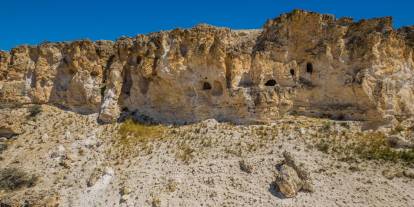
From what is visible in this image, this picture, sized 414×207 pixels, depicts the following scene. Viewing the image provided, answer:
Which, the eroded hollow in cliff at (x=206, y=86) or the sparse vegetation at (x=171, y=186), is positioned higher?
the eroded hollow in cliff at (x=206, y=86)

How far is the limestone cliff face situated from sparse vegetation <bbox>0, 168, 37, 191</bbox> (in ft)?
18.8

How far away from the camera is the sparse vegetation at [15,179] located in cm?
2089

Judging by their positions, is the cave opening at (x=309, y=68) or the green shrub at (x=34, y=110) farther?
the green shrub at (x=34, y=110)

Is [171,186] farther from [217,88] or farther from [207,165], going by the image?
[217,88]

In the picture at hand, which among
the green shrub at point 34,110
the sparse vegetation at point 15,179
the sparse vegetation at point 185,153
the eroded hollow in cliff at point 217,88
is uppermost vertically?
the eroded hollow in cliff at point 217,88

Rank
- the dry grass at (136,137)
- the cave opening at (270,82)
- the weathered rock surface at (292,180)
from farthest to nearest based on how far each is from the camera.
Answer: the cave opening at (270,82), the dry grass at (136,137), the weathered rock surface at (292,180)

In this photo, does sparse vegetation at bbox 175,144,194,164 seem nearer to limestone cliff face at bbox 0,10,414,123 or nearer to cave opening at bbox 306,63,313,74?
limestone cliff face at bbox 0,10,414,123

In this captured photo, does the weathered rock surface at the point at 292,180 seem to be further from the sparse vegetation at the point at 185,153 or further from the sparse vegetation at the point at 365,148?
the sparse vegetation at the point at 185,153

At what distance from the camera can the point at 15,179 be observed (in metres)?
21.3

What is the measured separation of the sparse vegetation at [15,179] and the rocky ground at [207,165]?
0.18 feet

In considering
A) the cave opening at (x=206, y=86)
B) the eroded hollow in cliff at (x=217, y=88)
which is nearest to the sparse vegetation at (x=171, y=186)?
the eroded hollow in cliff at (x=217, y=88)

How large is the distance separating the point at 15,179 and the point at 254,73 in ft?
48.1

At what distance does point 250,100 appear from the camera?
2169cm

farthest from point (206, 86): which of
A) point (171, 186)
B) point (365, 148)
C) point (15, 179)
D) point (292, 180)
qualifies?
point (15, 179)
